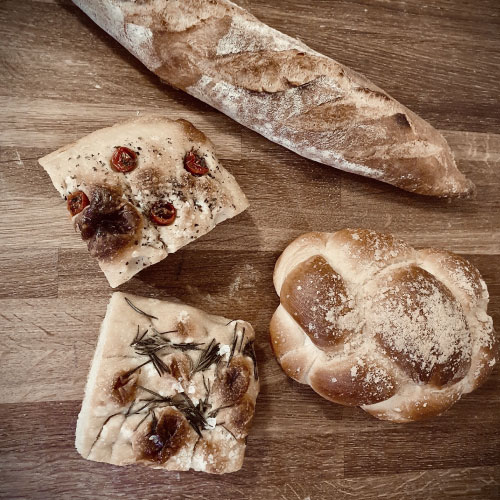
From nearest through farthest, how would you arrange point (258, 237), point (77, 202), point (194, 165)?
point (77, 202) < point (194, 165) < point (258, 237)

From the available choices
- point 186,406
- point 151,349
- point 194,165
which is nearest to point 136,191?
point 194,165

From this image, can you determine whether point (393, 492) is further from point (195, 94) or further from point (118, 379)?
point (195, 94)

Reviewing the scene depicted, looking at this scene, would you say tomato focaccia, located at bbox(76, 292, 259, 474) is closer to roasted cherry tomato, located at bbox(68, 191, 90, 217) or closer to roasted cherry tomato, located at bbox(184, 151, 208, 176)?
roasted cherry tomato, located at bbox(68, 191, 90, 217)

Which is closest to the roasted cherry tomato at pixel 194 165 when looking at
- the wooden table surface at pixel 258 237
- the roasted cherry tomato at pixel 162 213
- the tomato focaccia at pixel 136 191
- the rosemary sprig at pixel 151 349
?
the tomato focaccia at pixel 136 191

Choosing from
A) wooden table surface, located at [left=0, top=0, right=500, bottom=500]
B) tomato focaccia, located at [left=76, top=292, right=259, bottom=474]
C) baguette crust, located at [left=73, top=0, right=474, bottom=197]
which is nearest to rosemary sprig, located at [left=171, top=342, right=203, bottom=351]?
tomato focaccia, located at [left=76, top=292, right=259, bottom=474]

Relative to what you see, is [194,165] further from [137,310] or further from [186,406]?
[186,406]

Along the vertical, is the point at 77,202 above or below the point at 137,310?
above

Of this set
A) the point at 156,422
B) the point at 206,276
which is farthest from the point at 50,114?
the point at 156,422
